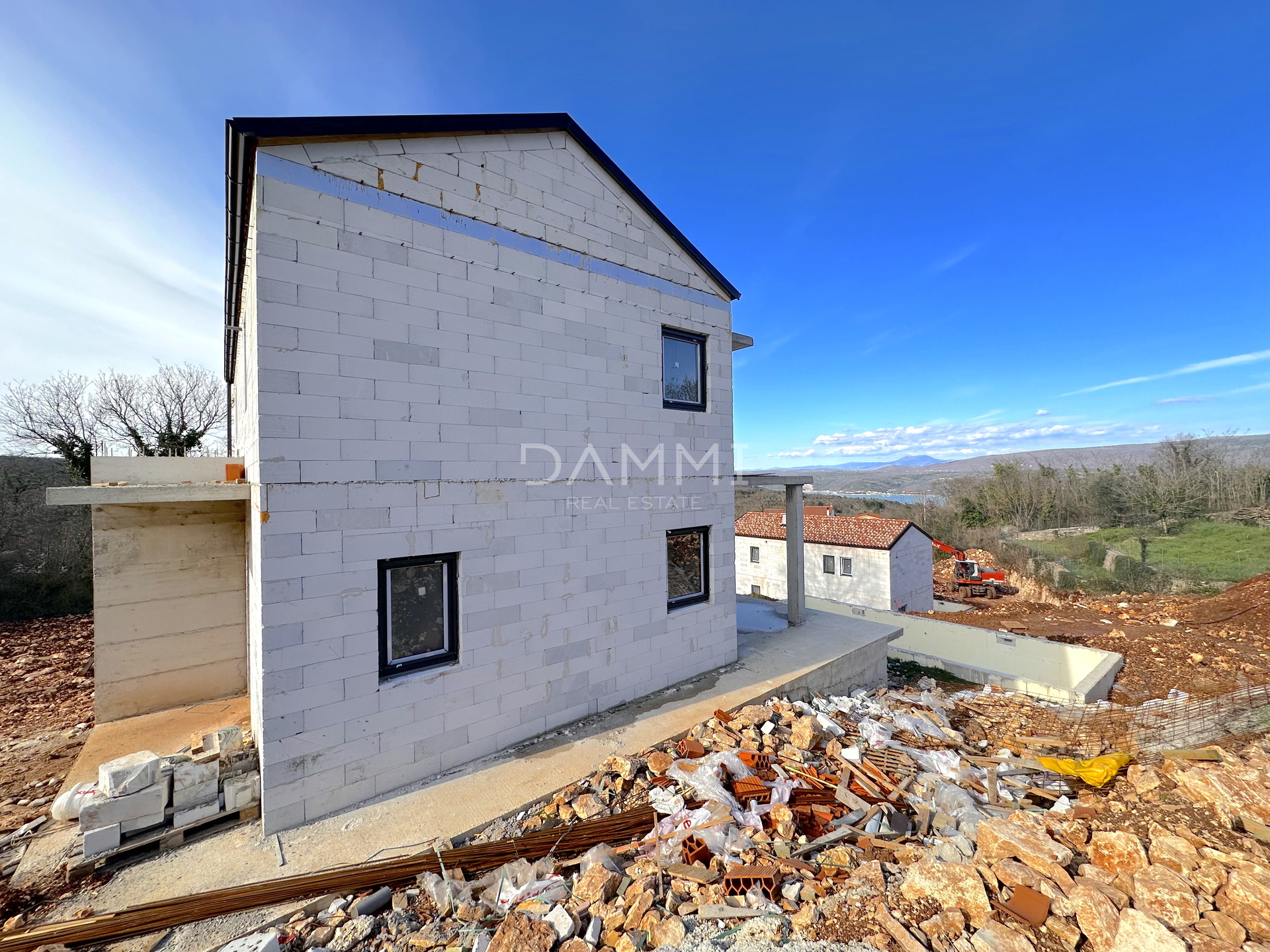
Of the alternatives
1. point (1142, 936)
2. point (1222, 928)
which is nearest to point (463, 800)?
point (1142, 936)

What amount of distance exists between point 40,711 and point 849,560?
21993 mm

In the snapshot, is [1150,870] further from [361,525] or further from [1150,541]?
[1150,541]

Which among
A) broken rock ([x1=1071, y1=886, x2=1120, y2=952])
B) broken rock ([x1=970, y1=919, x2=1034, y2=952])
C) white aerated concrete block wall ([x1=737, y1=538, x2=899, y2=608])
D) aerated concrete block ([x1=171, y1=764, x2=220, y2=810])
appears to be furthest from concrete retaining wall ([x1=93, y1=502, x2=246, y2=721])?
white aerated concrete block wall ([x1=737, y1=538, x2=899, y2=608])

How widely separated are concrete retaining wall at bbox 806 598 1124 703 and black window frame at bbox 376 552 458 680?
399 inches

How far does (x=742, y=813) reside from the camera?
402cm

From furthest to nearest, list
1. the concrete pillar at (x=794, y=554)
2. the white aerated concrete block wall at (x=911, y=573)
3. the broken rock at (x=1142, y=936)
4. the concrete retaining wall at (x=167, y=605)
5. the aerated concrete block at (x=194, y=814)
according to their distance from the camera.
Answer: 1. the white aerated concrete block wall at (x=911, y=573)
2. the concrete pillar at (x=794, y=554)
3. the concrete retaining wall at (x=167, y=605)
4. the aerated concrete block at (x=194, y=814)
5. the broken rock at (x=1142, y=936)

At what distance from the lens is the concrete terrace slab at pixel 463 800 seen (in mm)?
3609

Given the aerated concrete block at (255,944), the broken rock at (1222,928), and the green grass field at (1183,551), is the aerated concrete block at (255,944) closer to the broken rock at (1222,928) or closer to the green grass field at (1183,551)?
the broken rock at (1222,928)

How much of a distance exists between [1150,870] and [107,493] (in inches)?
343

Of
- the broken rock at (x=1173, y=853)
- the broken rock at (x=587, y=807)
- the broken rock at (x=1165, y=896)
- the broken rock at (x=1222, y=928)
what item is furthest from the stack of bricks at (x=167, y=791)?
the broken rock at (x=1173, y=853)

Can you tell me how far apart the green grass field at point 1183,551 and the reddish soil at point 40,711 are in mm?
27625

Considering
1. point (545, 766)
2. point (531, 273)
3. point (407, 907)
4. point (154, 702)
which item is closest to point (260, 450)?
point (531, 273)

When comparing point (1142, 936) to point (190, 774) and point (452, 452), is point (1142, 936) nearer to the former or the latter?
point (452, 452)

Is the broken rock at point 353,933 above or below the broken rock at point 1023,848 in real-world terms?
below
